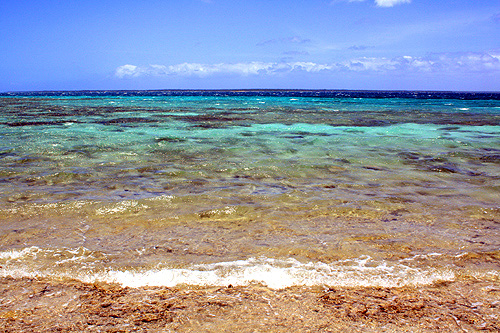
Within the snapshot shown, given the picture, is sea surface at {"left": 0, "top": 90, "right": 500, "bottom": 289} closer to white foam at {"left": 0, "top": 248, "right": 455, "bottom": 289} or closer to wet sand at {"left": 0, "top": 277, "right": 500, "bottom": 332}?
white foam at {"left": 0, "top": 248, "right": 455, "bottom": 289}

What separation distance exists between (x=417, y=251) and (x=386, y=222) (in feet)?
3.60

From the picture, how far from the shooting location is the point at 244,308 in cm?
333

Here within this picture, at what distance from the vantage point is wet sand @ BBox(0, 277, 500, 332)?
9.95 feet

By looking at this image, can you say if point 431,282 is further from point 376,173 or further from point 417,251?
point 376,173

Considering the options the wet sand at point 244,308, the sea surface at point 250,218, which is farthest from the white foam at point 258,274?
the wet sand at point 244,308

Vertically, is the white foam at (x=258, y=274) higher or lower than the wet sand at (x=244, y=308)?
higher

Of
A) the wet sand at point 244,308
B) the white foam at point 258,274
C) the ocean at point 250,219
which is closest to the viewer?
the wet sand at point 244,308

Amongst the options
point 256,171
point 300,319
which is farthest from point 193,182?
point 300,319

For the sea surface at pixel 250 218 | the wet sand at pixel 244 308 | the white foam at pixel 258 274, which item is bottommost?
the wet sand at pixel 244 308

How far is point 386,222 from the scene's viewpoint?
570 cm

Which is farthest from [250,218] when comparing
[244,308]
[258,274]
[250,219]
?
[244,308]

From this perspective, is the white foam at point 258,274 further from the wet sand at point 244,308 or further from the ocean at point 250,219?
the wet sand at point 244,308

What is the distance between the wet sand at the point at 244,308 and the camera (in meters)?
3.03

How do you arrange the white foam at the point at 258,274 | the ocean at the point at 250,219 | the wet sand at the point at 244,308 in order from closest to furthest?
1. the wet sand at the point at 244,308
2. the white foam at the point at 258,274
3. the ocean at the point at 250,219
